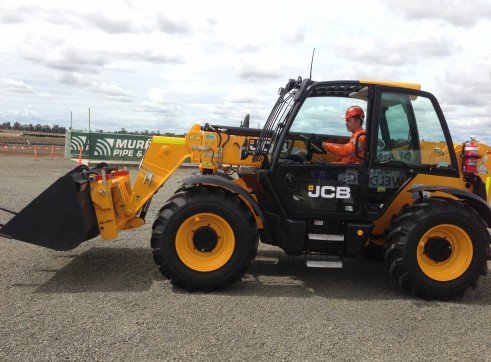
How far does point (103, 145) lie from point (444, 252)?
62.9ft

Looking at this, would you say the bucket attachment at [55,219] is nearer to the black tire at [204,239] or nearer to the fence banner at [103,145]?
the black tire at [204,239]

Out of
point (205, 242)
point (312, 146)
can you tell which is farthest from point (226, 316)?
point (312, 146)

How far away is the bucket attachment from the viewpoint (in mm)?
4680

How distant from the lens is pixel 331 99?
526 centimetres

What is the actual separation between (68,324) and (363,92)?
154 inches

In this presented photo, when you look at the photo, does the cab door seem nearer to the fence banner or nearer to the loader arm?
the loader arm

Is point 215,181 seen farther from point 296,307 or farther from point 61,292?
point 61,292

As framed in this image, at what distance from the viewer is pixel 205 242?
4.82 m

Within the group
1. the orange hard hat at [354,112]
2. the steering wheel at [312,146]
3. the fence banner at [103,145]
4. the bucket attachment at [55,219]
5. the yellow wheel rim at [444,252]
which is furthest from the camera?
the fence banner at [103,145]

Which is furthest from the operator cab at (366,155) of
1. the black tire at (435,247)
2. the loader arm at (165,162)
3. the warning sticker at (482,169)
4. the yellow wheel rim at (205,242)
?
the yellow wheel rim at (205,242)

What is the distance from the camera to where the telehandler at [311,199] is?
4.73 m

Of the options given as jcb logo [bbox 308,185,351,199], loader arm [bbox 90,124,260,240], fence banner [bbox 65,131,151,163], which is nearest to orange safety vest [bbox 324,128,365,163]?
jcb logo [bbox 308,185,351,199]

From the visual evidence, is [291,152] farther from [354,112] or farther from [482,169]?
[482,169]

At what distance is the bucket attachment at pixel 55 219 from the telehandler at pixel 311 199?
0.01m
